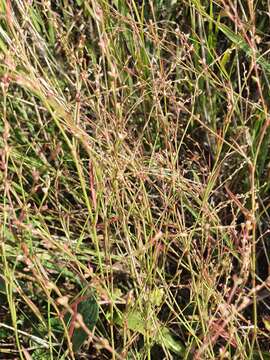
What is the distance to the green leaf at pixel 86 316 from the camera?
4.08ft

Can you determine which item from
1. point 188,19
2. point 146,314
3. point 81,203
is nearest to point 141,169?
point 146,314

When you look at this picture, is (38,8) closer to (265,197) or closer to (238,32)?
(238,32)

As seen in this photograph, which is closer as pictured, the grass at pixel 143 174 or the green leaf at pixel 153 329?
the green leaf at pixel 153 329

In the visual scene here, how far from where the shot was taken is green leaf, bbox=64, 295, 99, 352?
124cm

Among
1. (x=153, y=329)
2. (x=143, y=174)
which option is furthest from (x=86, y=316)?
(x=143, y=174)

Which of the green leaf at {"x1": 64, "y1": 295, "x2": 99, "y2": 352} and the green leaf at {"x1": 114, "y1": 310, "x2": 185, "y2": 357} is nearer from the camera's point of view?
the green leaf at {"x1": 114, "y1": 310, "x2": 185, "y2": 357}

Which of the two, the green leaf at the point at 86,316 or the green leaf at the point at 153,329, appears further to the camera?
the green leaf at the point at 86,316

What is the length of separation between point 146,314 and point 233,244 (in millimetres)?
312

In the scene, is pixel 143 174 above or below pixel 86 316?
above

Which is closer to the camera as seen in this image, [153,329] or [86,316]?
[153,329]

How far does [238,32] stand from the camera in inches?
55.8

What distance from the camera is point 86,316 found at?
1257mm

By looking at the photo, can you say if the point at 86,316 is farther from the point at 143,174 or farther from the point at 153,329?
the point at 143,174

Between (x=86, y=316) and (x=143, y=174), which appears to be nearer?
(x=143, y=174)
